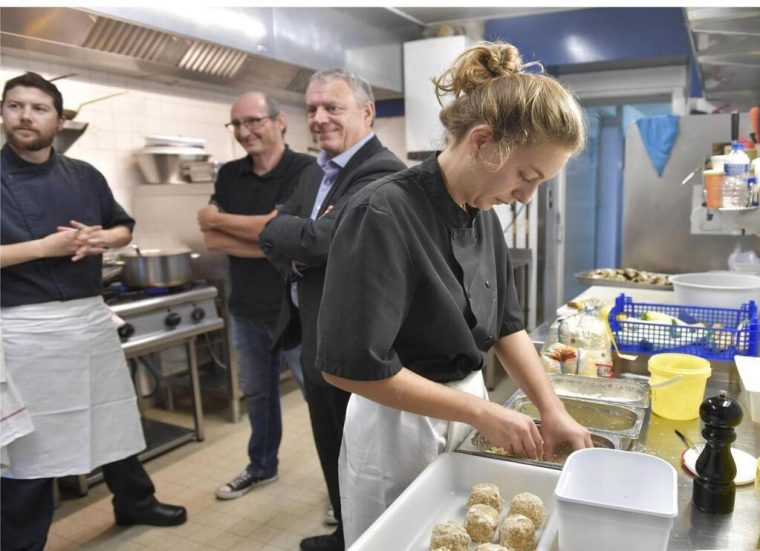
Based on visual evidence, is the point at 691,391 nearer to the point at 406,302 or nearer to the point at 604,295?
the point at 406,302

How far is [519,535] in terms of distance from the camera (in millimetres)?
989

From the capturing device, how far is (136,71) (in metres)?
3.42

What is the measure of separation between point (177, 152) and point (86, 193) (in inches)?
47.1

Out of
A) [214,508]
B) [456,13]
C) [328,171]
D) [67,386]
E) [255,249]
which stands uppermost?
[456,13]

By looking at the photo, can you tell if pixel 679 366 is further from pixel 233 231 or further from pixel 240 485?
pixel 240 485

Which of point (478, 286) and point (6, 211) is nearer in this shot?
point (478, 286)

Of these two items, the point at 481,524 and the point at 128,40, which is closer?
the point at 481,524

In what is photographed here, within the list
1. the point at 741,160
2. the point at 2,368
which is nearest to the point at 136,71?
the point at 2,368

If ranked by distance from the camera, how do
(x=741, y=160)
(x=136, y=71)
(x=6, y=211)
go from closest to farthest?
(x=741, y=160), (x=6, y=211), (x=136, y=71)

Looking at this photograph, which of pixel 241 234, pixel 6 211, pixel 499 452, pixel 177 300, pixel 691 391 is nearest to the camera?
pixel 499 452

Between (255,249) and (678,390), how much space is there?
1.78m

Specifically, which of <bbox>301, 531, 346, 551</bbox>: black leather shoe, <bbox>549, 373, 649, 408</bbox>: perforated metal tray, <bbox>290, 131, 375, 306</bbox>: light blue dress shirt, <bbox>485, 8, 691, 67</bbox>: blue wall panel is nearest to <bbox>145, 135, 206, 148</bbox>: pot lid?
<bbox>290, 131, 375, 306</bbox>: light blue dress shirt

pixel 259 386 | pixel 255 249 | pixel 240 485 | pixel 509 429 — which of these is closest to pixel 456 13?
pixel 255 249

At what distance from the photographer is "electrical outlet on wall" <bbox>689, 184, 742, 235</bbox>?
3.49 meters
